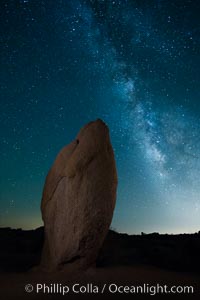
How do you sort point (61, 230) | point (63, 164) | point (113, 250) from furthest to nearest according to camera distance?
1. point (113, 250)
2. point (63, 164)
3. point (61, 230)

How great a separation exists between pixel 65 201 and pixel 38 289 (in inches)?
94.6

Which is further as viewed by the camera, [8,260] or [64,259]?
[8,260]

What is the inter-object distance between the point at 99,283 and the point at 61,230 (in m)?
1.90

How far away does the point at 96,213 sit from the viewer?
8.40m

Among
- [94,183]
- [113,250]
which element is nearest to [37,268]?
[94,183]

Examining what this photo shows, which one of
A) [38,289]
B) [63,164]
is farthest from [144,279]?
[63,164]

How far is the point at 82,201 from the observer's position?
844 cm

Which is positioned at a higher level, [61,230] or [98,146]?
[98,146]

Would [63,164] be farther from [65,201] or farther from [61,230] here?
[61,230]

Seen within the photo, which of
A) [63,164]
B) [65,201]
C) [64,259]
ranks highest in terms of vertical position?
[63,164]

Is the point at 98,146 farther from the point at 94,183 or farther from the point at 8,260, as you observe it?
the point at 8,260

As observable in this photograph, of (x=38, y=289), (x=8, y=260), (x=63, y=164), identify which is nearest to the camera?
(x=38, y=289)

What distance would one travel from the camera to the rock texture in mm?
8344

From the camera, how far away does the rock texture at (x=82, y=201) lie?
8.34 m
